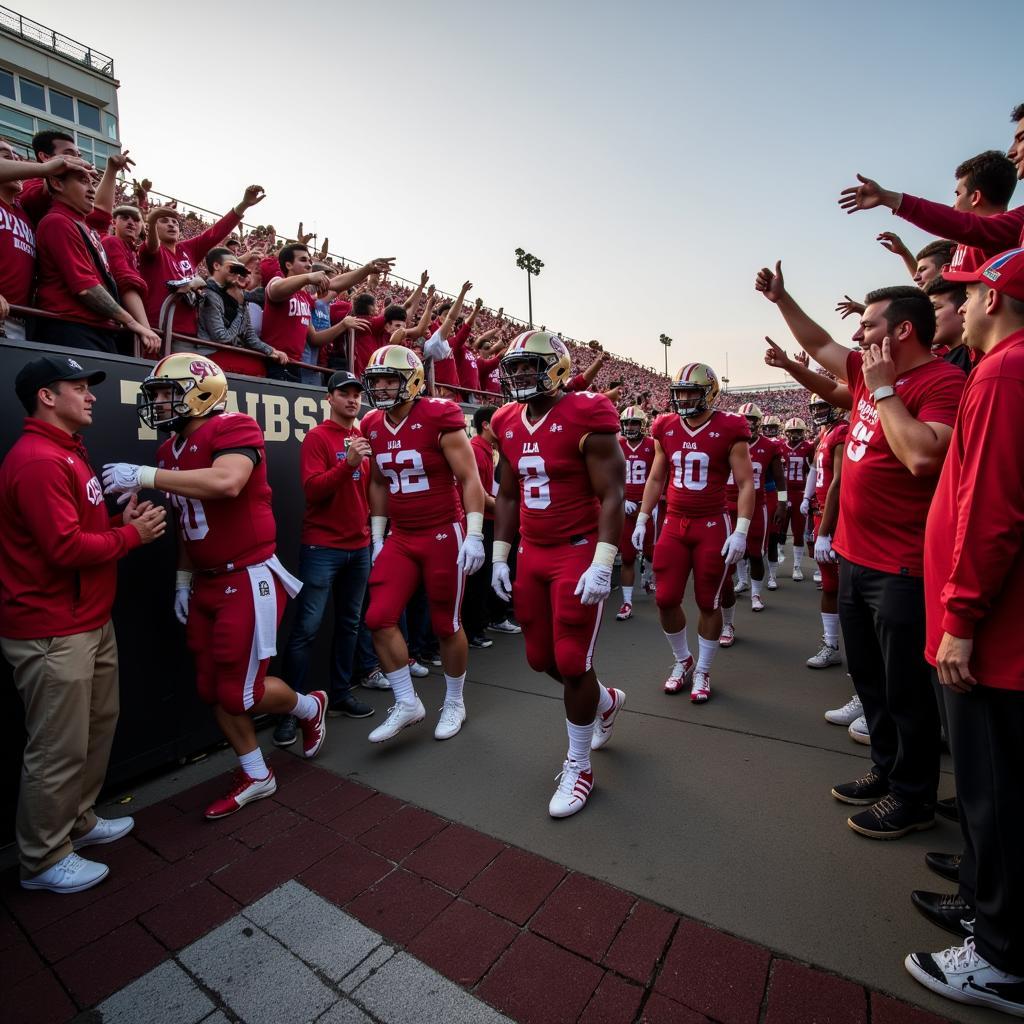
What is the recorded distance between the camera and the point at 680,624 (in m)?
4.86

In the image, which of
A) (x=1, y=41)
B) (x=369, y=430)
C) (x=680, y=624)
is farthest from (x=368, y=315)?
(x=1, y=41)

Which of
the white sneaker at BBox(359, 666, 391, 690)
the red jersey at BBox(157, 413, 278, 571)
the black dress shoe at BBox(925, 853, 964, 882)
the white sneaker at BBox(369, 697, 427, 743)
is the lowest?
the white sneaker at BBox(359, 666, 391, 690)

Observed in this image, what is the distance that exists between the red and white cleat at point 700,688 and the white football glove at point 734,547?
95 cm

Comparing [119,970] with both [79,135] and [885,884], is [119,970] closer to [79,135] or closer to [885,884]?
[885,884]

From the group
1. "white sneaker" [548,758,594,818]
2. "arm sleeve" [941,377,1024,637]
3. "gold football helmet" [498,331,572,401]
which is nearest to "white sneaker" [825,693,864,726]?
"white sneaker" [548,758,594,818]

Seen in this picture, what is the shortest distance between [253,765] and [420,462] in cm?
218

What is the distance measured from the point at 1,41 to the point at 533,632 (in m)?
49.5

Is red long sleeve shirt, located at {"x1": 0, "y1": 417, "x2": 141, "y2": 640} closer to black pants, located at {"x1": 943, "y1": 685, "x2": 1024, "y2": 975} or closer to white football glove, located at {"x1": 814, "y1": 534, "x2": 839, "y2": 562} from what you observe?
black pants, located at {"x1": 943, "y1": 685, "x2": 1024, "y2": 975}

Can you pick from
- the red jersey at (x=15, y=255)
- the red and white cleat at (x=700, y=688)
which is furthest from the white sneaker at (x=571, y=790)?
the red jersey at (x=15, y=255)

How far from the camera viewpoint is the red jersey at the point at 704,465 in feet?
16.0

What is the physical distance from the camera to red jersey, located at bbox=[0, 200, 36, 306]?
12.3 feet

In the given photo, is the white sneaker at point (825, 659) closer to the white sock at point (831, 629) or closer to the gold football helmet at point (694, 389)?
the white sock at point (831, 629)

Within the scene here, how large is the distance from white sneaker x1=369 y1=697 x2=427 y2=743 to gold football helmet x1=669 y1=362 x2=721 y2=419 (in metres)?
3.22

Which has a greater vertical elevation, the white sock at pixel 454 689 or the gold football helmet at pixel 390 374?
the gold football helmet at pixel 390 374
